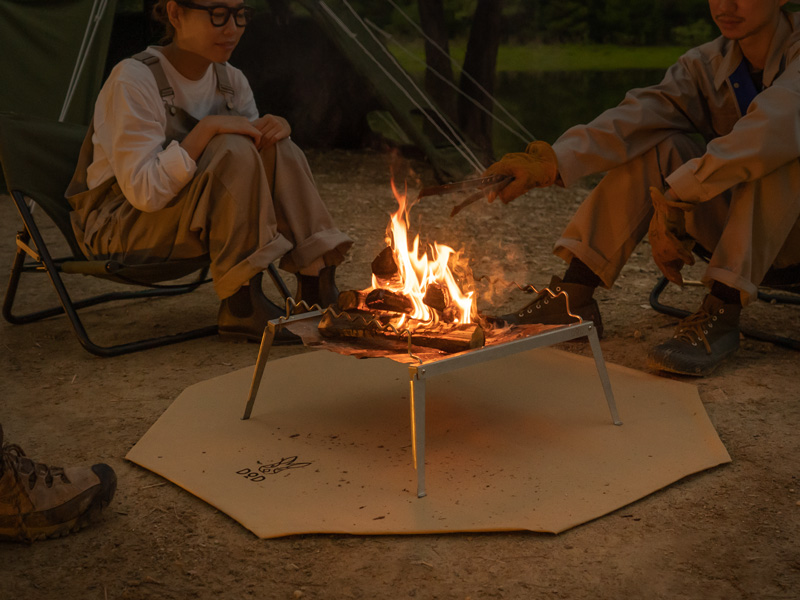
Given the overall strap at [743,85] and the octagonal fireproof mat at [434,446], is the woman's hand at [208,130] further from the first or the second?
the overall strap at [743,85]

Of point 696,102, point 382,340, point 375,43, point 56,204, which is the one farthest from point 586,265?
point 375,43

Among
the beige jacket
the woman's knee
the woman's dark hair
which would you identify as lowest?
the woman's knee

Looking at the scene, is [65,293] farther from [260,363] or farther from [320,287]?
[260,363]

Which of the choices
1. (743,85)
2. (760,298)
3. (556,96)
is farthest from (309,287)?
(556,96)

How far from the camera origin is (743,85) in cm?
321

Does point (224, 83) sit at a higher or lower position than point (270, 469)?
higher

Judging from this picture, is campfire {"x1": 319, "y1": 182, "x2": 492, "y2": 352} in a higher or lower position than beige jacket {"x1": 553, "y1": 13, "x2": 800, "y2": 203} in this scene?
lower

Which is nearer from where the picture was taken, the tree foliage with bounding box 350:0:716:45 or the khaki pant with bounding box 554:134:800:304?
the khaki pant with bounding box 554:134:800:304

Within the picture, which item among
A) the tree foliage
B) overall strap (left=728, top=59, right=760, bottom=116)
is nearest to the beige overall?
overall strap (left=728, top=59, right=760, bottom=116)

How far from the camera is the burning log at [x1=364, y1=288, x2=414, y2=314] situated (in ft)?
8.40

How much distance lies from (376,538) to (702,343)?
5.23ft

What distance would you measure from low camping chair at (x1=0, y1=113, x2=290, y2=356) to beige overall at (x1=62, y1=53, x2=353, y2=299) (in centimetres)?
8

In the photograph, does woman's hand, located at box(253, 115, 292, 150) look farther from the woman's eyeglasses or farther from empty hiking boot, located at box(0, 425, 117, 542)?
empty hiking boot, located at box(0, 425, 117, 542)

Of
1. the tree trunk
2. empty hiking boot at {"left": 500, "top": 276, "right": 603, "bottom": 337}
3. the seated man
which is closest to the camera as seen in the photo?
the seated man
